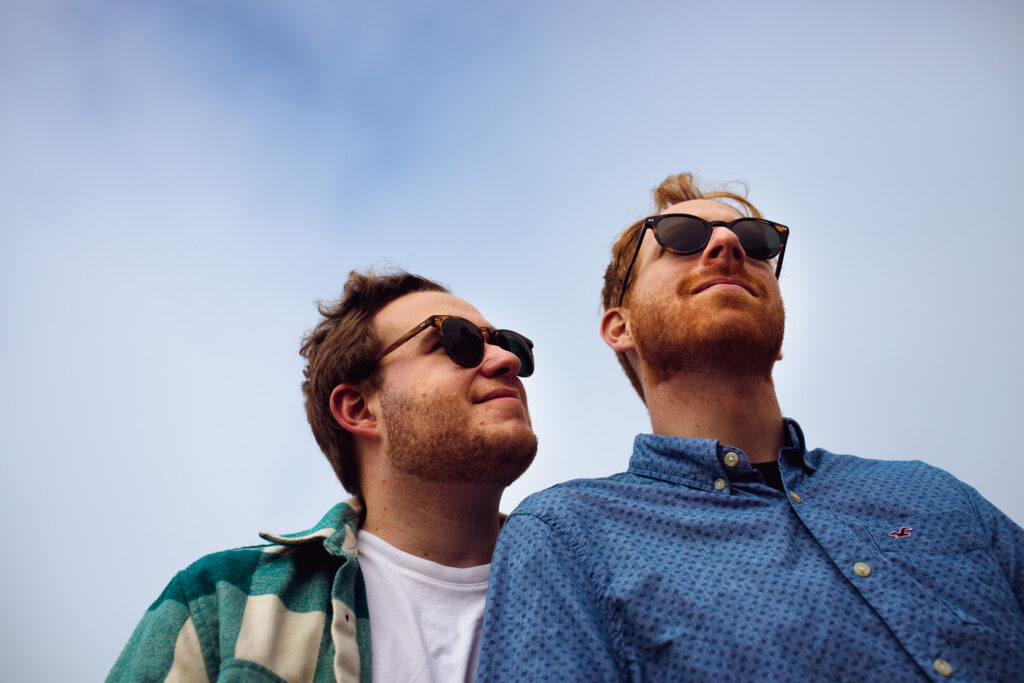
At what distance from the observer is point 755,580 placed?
6.32 ft

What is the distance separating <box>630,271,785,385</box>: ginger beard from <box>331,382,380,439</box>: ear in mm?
1683

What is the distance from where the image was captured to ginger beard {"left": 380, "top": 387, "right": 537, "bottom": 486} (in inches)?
124

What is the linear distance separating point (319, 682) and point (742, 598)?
4.70ft

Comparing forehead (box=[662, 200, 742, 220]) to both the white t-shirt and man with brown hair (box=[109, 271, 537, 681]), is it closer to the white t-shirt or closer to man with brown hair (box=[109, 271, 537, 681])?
man with brown hair (box=[109, 271, 537, 681])

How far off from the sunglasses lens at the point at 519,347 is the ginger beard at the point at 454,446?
0.77 metres

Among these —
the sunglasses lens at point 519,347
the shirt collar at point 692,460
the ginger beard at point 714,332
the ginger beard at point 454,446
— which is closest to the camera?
the shirt collar at point 692,460

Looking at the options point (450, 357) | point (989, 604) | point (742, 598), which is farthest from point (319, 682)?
point (989, 604)

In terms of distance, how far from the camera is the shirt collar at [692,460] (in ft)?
7.77

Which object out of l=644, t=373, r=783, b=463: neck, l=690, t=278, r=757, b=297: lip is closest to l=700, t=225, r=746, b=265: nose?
l=690, t=278, r=757, b=297: lip

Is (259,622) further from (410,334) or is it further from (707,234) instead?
(707,234)

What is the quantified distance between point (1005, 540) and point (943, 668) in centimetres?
79

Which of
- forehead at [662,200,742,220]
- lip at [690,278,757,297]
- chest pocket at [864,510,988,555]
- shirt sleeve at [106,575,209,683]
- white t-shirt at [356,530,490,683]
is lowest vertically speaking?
white t-shirt at [356,530,490,683]

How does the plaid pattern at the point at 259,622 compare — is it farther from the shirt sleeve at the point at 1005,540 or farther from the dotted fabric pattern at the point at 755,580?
the shirt sleeve at the point at 1005,540

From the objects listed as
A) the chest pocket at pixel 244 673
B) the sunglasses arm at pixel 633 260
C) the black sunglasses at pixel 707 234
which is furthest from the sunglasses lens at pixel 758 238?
the chest pocket at pixel 244 673
